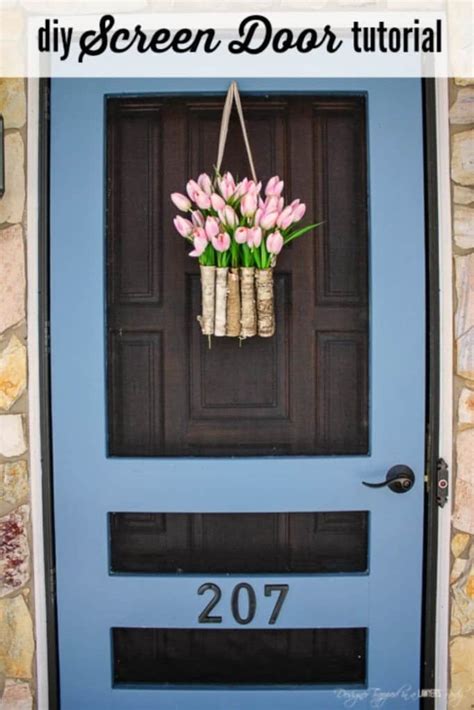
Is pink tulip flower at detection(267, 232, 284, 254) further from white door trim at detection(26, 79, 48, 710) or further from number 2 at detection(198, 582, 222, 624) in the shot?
number 2 at detection(198, 582, 222, 624)

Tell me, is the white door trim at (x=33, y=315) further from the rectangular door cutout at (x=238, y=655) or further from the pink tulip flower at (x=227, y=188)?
the pink tulip flower at (x=227, y=188)

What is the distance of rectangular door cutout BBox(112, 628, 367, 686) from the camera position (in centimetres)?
200

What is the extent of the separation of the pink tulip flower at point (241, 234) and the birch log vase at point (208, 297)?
0.34 ft

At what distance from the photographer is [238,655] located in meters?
2.01

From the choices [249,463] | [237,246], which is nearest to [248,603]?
[249,463]

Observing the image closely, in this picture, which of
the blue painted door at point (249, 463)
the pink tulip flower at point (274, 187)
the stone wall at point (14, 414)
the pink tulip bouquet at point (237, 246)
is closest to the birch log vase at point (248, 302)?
the pink tulip bouquet at point (237, 246)

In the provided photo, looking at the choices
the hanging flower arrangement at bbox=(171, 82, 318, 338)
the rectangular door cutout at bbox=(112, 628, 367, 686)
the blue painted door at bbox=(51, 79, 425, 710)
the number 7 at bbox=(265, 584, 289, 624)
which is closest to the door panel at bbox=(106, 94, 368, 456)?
the blue painted door at bbox=(51, 79, 425, 710)

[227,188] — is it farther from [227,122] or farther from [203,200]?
[227,122]

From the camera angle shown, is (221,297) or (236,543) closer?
(221,297)

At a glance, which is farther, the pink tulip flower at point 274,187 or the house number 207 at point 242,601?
the house number 207 at point 242,601

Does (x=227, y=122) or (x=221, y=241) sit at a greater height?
(x=227, y=122)

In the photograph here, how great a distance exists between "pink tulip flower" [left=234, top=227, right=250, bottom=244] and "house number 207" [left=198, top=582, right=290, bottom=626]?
1025 millimetres

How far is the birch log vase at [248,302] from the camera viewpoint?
1758mm

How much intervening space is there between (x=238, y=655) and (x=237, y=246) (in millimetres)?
1276
